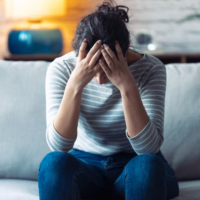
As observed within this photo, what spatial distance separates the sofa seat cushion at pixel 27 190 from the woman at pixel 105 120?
67 millimetres

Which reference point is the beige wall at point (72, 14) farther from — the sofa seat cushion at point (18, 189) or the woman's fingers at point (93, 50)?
the woman's fingers at point (93, 50)

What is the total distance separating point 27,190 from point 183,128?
2.12 feet

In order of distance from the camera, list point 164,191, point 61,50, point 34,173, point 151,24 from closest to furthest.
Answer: point 164,191 → point 34,173 → point 61,50 → point 151,24

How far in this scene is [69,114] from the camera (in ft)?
3.10

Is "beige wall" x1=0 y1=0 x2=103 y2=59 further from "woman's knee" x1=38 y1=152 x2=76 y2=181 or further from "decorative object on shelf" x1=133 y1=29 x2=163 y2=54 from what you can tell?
"woman's knee" x1=38 y1=152 x2=76 y2=181

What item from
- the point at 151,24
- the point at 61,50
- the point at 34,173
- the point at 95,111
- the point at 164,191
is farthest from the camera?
the point at 151,24

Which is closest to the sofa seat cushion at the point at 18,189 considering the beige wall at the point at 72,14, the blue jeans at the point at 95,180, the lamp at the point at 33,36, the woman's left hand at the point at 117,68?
the blue jeans at the point at 95,180

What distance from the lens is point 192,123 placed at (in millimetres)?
1196

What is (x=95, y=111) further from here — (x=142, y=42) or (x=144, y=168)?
(x=142, y=42)

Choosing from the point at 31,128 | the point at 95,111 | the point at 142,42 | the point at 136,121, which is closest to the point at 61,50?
the point at 142,42

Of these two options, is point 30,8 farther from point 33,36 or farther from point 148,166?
point 148,166

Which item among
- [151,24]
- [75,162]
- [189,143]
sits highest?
[151,24]

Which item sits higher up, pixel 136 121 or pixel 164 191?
pixel 136 121

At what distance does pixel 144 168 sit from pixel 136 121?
153 mm
